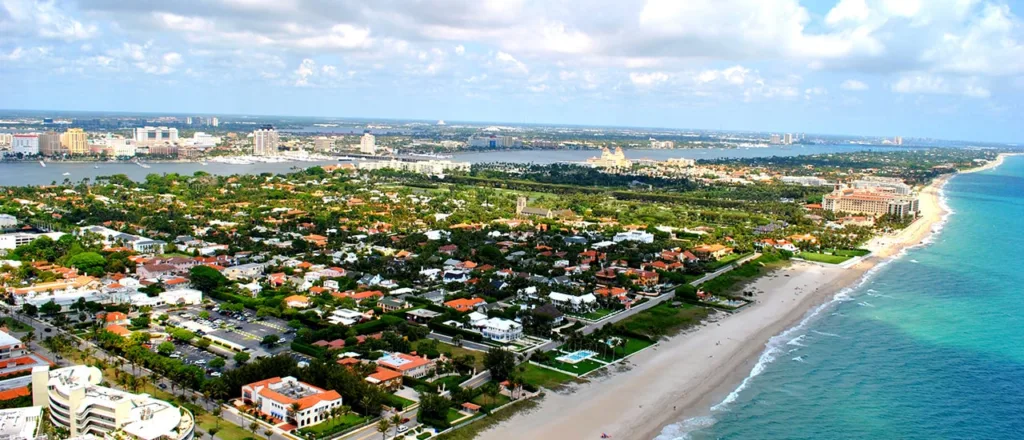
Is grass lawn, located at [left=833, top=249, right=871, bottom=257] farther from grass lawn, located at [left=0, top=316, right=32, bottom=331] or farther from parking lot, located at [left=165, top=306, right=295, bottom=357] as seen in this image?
grass lawn, located at [left=0, top=316, right=32, bottom=331]

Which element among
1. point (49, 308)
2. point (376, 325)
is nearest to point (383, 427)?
point (376, 325)

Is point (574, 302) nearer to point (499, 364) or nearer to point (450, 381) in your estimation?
point (499, 364)

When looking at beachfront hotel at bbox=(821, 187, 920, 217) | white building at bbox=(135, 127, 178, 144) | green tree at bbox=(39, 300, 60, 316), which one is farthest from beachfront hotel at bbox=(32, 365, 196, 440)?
white building at bbox=(135, 127, 178, 144)

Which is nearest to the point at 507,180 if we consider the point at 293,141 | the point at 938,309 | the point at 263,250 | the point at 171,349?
the point at 263,250

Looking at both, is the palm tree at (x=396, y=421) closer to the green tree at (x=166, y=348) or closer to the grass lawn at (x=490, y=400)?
the grass lawn at (x=490, y=400)

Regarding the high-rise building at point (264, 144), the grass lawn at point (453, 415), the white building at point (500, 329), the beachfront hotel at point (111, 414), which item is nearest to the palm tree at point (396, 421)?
the grass lawn at point (453, 415)

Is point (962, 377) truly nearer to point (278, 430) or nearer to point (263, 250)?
point (278, 430)
